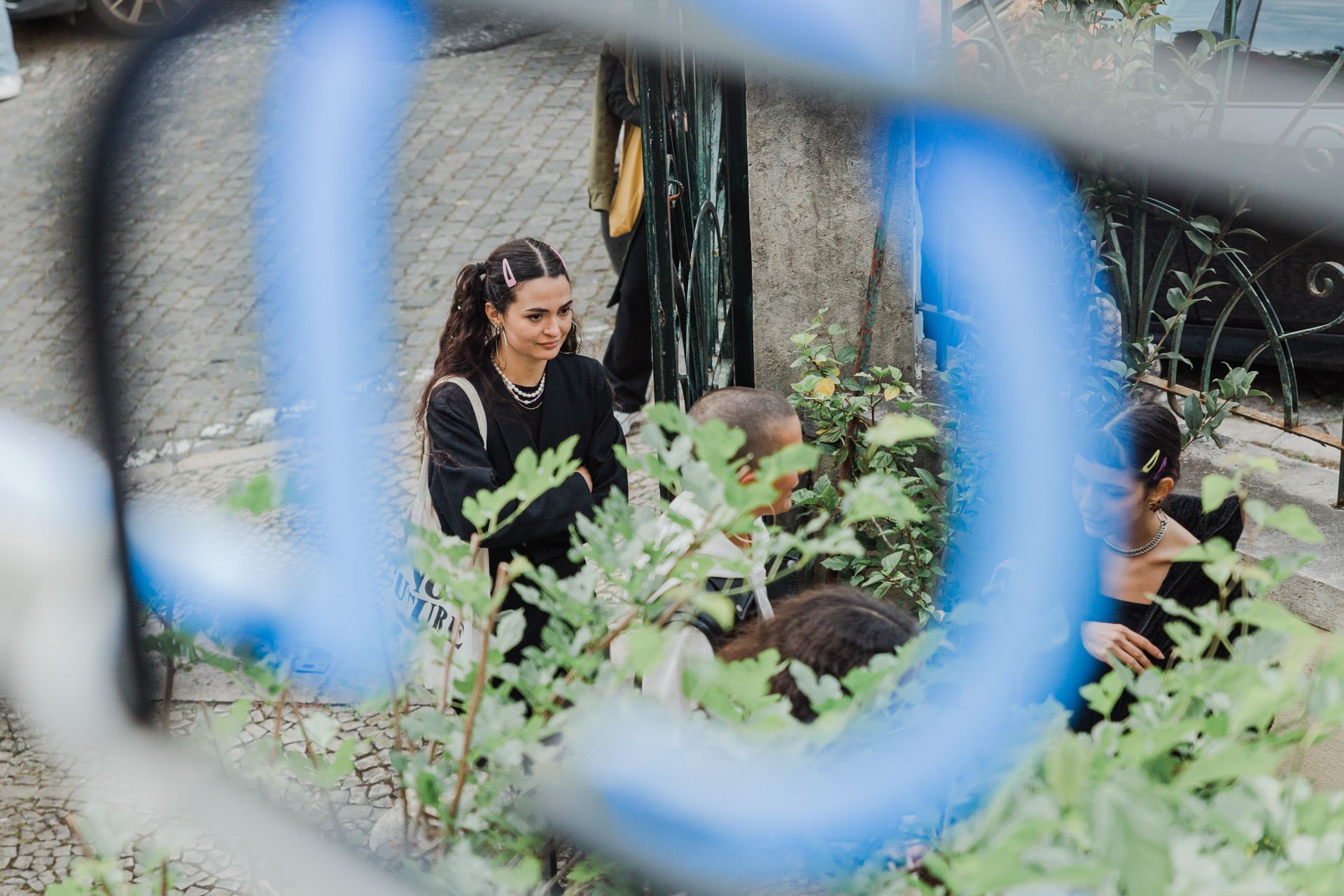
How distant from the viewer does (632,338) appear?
549cm

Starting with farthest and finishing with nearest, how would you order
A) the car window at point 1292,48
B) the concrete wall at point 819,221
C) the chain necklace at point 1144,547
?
the car window at point 1292,48, the concrete wall at point 819,221, the chain necklace at point 1144,547

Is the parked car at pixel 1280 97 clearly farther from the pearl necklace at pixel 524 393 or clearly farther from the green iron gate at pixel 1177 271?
the pearl necklace at pixel 524 393

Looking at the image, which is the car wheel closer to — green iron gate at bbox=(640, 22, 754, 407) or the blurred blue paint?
the blurred blue paint

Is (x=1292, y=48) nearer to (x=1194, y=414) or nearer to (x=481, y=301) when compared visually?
(x=1194, y=414)

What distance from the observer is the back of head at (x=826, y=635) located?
6.19 ft

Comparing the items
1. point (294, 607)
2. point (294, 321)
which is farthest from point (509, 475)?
point (294, 321)

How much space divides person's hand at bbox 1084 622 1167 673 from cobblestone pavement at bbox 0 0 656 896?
5.29ft

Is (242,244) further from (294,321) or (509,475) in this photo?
(509,475)

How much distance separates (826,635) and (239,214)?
7068mm

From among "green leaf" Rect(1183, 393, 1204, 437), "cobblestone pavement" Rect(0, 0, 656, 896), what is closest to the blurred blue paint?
"cobblestone pavement" Rect(0, 0, 656, 896)

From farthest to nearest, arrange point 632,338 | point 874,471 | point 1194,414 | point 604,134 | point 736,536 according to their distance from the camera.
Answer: point 604,134 < point 632,338 < point 874,471 < point 1194,414 < point 736,536

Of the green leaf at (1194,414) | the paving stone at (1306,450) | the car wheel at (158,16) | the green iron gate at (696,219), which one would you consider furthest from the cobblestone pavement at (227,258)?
the paving stone at (1306,450)

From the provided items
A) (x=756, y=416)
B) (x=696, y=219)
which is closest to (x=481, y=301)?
(x=696, y=219)

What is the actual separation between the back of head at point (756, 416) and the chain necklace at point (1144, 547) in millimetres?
710
